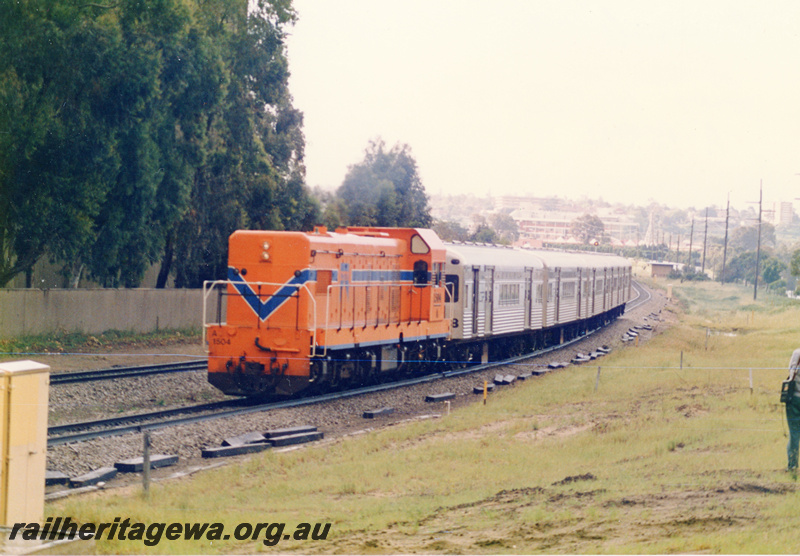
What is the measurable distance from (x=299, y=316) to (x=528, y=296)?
14.1 metres

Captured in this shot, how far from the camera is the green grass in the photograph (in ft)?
24.2

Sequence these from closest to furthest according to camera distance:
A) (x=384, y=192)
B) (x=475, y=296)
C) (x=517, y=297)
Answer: (x=475, y=296) < (x=517, y=297) < (x=384, y=192)

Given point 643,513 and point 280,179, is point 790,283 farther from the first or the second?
point 643,513

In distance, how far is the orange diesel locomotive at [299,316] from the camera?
16906 millimetres

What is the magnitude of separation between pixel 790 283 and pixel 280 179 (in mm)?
40509

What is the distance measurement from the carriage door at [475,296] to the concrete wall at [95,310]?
43.3 feet

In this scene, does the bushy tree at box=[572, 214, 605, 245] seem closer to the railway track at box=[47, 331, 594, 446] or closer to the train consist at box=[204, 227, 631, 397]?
the train consist at box=[204, 227, 631, 397]

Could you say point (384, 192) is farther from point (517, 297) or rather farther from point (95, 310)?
point (95, 310)

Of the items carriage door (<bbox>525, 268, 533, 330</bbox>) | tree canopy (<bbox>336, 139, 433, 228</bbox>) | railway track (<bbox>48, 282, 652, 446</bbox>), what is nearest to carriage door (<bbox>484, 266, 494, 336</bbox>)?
carriage door (<bbox>525, 268, 533, 330</bbox>)

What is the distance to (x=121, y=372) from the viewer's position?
67.7ft

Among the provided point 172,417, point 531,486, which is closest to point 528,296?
point 172,417

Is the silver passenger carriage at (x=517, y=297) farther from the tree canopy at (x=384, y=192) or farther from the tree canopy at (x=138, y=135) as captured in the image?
the tree canopy at (x=138, y=135)

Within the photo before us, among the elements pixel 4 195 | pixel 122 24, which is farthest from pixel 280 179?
pixel 4 195

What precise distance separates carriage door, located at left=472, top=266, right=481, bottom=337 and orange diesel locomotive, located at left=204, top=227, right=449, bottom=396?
4.70 meters
